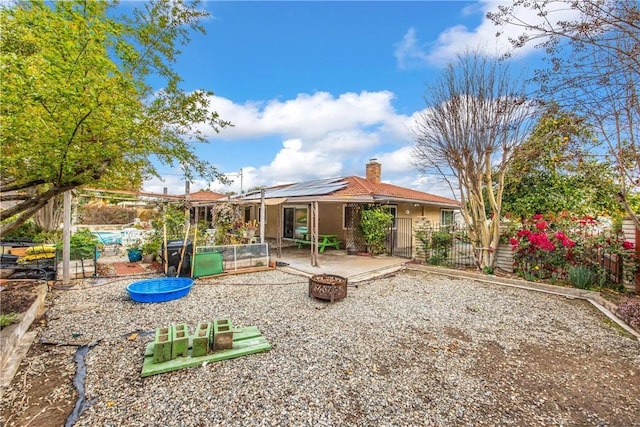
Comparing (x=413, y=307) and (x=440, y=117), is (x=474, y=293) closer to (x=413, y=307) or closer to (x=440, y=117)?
(x=413, y=307)

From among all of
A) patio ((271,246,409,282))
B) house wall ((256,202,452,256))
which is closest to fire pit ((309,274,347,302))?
patio ((271,246,409,282))

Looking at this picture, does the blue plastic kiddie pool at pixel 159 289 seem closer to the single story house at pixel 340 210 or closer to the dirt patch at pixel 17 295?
the dirt patch at pixel 17 295

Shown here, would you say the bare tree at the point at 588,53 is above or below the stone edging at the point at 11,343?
above

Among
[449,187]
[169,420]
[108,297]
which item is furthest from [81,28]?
[449,187]

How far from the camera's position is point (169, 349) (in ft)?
11.1

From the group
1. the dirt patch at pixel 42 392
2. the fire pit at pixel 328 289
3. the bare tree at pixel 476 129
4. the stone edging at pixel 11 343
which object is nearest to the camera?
the dirt patch at pixel 42 392

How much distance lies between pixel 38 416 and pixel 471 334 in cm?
530

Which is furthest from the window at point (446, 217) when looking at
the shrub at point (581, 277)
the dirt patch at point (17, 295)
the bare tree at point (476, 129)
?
the dirt patch at point (17, 295)

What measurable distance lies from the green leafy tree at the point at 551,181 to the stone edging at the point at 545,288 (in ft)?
10.7

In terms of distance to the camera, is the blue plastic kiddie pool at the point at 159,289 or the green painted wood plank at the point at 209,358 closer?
the green painted wood plank at the point at 209,358

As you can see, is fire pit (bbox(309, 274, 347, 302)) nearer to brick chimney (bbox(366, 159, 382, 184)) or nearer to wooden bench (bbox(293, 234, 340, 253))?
wooden bench (bbox(293, 234, 340, 253))

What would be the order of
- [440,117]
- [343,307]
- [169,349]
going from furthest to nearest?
1. [440,117]
2. [343,307]
3. [169,349]

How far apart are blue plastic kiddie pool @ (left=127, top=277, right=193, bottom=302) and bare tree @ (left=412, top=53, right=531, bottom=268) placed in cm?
832

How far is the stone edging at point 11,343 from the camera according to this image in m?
3.09
